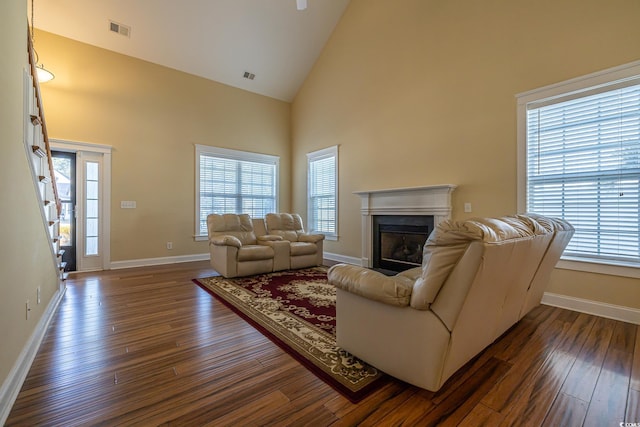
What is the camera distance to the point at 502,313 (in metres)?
2.02

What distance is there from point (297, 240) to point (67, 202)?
155 inches

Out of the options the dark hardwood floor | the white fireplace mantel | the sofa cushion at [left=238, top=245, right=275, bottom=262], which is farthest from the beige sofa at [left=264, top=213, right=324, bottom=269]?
the dark hardwood floor

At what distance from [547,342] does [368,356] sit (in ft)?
5.26

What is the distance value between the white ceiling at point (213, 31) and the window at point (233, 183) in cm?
163

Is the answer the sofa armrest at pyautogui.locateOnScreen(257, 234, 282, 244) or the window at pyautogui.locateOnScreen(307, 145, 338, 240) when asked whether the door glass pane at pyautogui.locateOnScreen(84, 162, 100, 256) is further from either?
the window at pyautogui.locateOnScreen(307, 145, 338, 240)

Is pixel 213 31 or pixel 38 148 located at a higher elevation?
pixel 213 31

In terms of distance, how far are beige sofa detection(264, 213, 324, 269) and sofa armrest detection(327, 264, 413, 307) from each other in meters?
2.80

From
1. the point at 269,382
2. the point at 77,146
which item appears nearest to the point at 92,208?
the point at 77,146

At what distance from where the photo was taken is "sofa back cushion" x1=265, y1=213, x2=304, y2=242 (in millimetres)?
5176

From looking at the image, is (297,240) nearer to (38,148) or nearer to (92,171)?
(38,148)

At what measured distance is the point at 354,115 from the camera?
548 cm

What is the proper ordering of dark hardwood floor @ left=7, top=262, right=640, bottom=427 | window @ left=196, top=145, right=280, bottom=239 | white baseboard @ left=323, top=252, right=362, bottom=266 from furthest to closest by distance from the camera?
window @ left=196, top=145, right=280, bottom=239 → white baseboard @ left=323, top=252, right=362, bottom=266 → dark hardwood floor @ left=7, top=262, right=640, bottom=427

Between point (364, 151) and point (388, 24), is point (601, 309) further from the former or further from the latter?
point (388, 24)

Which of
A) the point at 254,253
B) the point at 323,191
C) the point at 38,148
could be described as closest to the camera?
the point at 38,148
